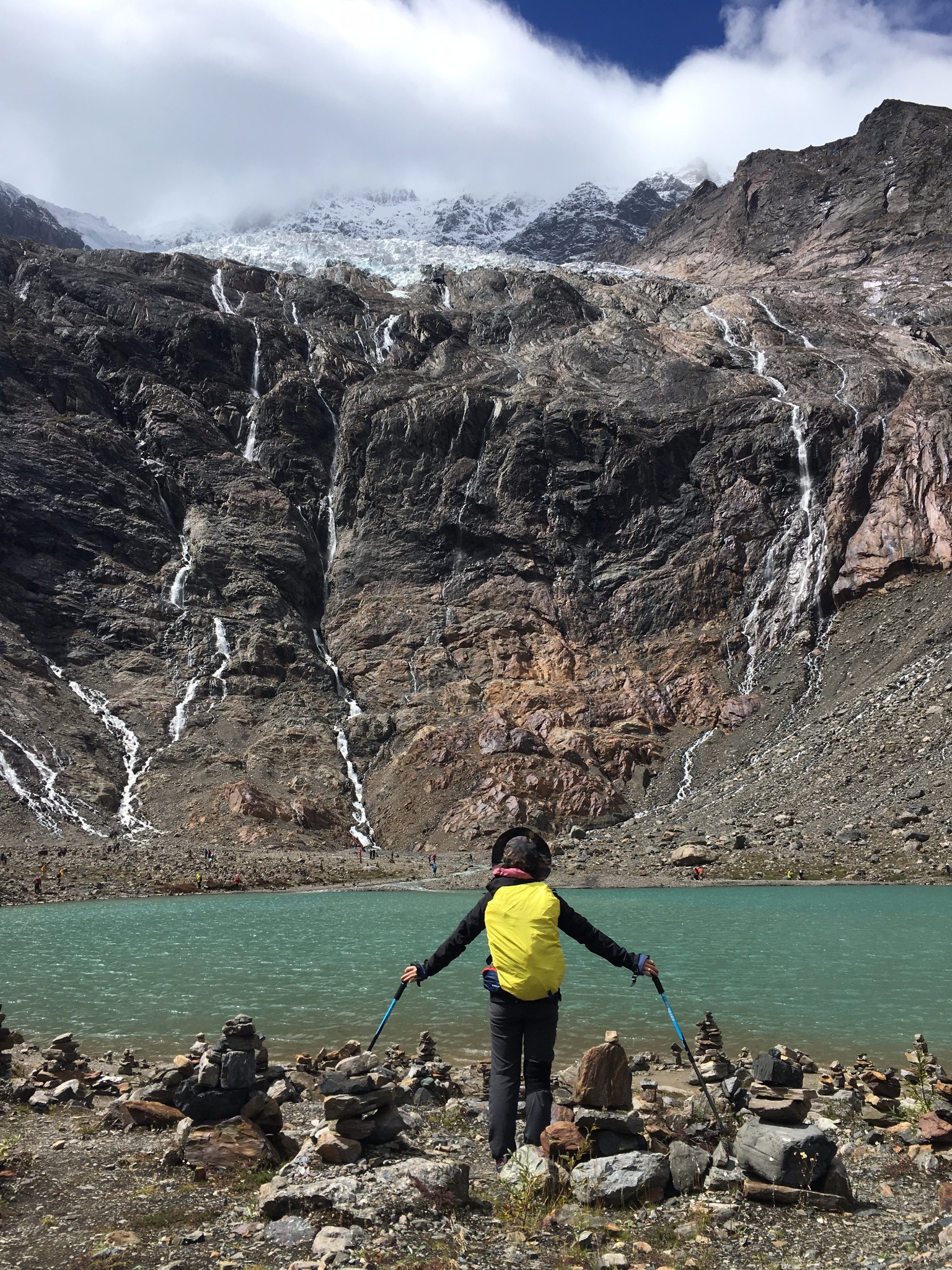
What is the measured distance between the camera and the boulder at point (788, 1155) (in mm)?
7176

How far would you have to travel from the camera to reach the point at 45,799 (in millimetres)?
65562

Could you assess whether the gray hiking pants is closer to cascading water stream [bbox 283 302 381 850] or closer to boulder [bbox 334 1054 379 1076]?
boulder [bbox 334 1054 379 1076]

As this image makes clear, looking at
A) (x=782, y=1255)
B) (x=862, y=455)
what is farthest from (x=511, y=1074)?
(x=862, y=455)

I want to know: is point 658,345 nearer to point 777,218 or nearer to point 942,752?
point 942,752

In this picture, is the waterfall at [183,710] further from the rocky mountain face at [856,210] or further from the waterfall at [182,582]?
the rocky mountain face at [856,210]

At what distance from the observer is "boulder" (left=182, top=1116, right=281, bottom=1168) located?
26.9 ft

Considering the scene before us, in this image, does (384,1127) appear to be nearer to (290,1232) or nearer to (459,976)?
(290,1232)

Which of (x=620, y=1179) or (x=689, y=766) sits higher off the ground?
(x=689, y=766)

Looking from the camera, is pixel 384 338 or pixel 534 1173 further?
pixel 384 338

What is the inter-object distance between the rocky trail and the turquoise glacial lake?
4.71m

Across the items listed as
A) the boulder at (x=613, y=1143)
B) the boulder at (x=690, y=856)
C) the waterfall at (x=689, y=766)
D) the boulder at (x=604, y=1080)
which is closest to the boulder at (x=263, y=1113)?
the boulder at (x=604, y=1080)

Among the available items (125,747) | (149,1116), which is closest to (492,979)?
(149,1116)

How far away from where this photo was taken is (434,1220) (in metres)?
6.44

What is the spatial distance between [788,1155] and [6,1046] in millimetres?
11909
